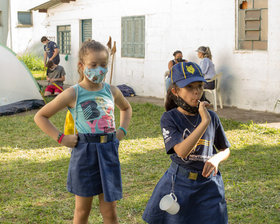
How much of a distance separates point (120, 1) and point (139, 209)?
11.3 metres

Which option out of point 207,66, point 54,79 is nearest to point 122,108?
point 207,66

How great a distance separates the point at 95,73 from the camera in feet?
10.0

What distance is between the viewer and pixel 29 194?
4883 millimetres

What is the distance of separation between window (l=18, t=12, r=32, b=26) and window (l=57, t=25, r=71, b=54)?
6.05m

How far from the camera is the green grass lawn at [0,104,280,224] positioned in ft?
13.9

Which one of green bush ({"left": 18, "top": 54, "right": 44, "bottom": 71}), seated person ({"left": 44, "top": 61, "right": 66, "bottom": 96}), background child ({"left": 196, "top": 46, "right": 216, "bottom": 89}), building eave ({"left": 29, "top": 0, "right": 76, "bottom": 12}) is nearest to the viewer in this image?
background child ({"left": 196, "top": 46, "right": 216, "bottom": 89})

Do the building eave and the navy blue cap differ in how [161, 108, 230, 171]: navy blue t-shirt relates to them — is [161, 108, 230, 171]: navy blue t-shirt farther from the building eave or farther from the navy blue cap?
Result: the building eave

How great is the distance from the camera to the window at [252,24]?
33.0 feet

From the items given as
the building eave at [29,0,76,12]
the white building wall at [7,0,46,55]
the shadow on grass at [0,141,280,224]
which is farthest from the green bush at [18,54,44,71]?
the shadow on grass at [0,141,280,224]

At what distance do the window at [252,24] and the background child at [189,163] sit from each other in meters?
7.96

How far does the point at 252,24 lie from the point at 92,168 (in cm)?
813

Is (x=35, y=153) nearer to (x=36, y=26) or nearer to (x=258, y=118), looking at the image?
(x=258, y=118)

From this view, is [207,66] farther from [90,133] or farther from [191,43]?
[90,133]

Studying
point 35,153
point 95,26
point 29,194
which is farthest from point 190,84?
point 95,26
